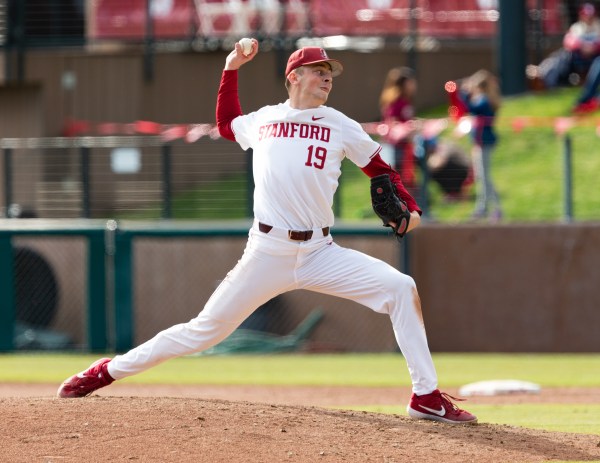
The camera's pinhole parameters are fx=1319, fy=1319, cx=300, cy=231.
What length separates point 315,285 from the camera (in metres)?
7.17

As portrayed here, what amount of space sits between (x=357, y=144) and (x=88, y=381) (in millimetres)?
2038

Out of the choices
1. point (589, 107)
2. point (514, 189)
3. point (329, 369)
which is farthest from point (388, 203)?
point (589, 107)

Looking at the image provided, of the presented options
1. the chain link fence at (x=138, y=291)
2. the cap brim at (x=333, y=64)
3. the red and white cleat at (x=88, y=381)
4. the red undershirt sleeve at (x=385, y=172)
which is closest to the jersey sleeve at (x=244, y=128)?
the cap brim at (x=333, y=64)

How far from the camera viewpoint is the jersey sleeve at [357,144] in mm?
7156

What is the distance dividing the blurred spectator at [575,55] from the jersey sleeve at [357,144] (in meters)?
12.4

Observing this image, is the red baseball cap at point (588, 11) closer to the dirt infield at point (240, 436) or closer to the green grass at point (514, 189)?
the green grass at point (514, 189)

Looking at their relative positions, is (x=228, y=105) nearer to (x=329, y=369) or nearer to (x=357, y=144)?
(x=357, y=144)

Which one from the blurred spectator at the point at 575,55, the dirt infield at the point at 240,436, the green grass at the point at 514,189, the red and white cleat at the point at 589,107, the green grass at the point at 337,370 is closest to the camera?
the dirt infield at the point at 240,436

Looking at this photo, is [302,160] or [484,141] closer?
[302,160]

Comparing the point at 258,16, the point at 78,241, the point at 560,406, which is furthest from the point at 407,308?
the point at 258,16

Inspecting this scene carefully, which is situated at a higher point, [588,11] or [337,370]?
[588,11]

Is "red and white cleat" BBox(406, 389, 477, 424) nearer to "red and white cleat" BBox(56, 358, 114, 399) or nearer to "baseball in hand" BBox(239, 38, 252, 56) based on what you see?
"red and white cleat" BBox(56, 358, 114, 399)

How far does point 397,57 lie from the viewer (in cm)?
2156

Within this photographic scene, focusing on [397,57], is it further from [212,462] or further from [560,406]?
[212,462]
